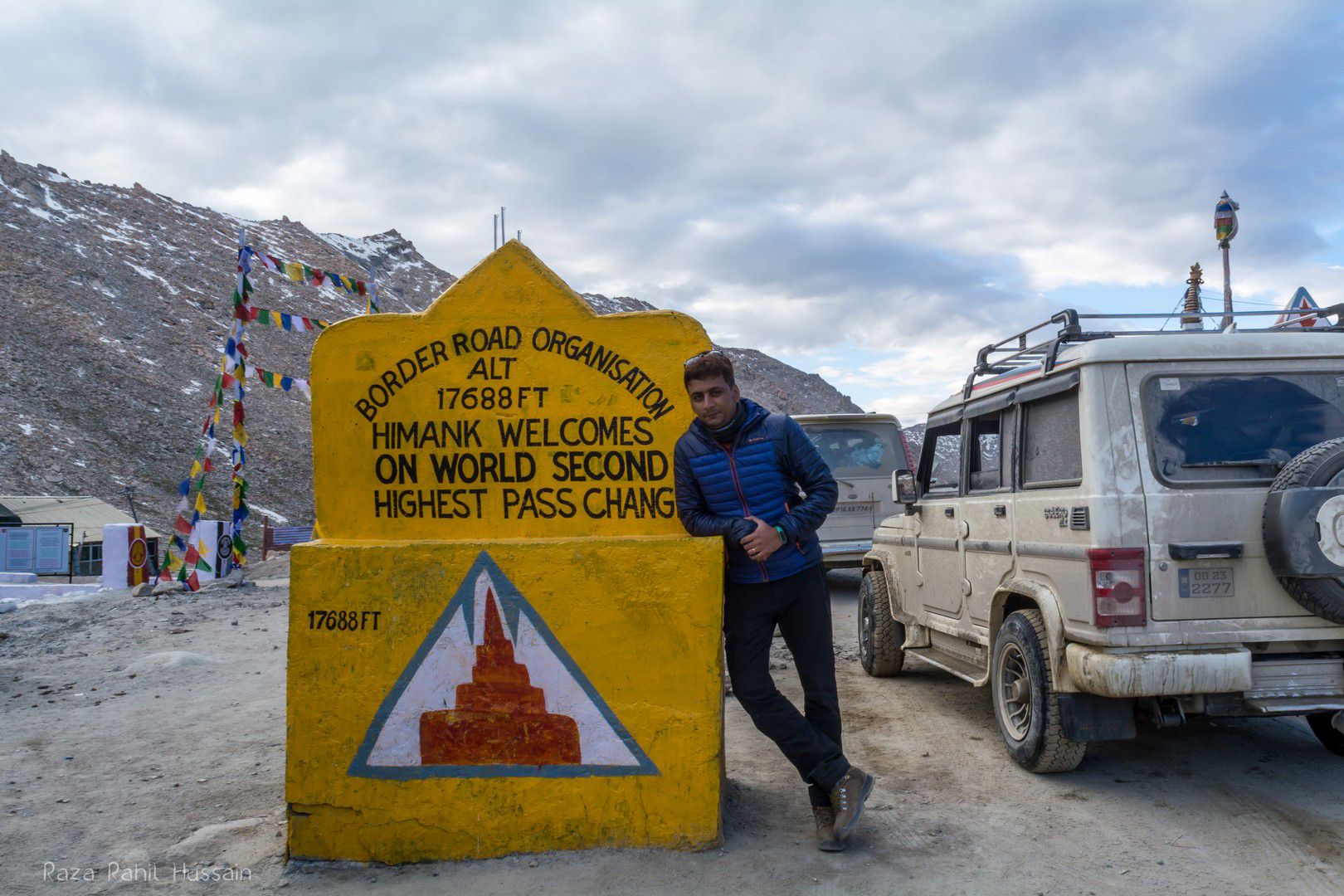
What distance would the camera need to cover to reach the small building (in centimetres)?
1539

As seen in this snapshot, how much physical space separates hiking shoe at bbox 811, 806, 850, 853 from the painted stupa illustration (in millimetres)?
961

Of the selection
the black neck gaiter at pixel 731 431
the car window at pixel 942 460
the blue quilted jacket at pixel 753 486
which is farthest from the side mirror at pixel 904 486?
the black neck gaiter at pixel 731 431

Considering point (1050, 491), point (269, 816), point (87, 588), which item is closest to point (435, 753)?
point (269, 816)

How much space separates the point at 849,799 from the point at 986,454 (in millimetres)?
2500

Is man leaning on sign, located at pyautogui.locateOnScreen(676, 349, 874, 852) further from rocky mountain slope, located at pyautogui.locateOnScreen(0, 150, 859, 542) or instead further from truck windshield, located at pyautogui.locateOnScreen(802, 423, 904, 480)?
rocky mountain slope, located at pyautogui.locateOnScreen(0, 150, 859, 542)

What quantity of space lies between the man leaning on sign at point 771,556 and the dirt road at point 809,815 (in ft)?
0.99

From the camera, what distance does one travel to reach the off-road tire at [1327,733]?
4566 mm

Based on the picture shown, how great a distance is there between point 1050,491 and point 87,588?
466 inches

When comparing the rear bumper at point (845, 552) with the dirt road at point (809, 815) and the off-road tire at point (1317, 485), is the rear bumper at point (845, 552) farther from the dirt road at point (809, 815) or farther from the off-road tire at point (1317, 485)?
the off-road tire at point (1317, 485)

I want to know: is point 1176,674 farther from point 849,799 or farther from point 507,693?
point 507,693

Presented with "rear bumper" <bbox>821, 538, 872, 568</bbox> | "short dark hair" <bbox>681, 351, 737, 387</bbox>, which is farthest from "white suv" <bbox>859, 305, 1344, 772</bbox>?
"rear bumper" <bbox>821, 538, 872, 568</bbox>

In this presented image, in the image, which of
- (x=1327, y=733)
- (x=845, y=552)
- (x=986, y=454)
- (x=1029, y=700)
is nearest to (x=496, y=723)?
(x=1029, y=700)

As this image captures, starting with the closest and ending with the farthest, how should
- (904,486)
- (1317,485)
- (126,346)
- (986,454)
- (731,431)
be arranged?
1. (731,431)
2. (1317,485)
3. (986,454)
4. (904,486)
5. (126,346)

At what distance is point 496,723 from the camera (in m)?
3.57
